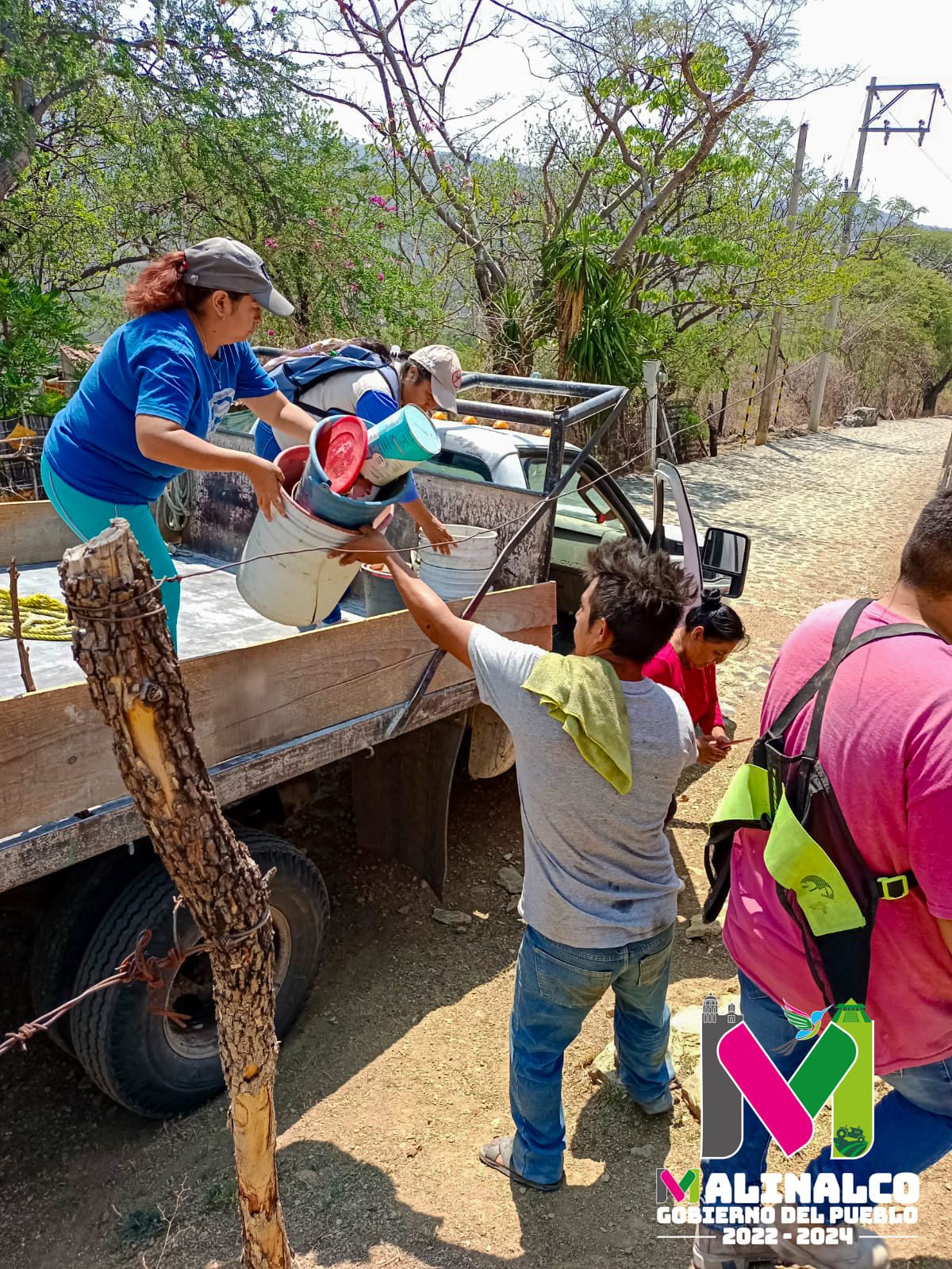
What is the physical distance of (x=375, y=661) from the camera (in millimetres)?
2730

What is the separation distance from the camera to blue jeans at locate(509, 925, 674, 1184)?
2.14 metres

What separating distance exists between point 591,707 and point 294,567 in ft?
3.21

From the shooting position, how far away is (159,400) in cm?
221

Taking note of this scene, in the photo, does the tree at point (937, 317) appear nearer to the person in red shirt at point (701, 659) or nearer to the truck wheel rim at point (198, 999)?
the person in red shirt at point (701, 659)

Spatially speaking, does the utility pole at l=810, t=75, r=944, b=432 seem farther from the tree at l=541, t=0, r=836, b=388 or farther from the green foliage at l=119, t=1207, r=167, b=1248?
the green foliage at l=119, t=1207, r=167, b=1248

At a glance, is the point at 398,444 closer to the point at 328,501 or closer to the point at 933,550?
the point at 328,501

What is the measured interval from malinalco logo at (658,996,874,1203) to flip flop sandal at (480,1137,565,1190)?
19.3 inches

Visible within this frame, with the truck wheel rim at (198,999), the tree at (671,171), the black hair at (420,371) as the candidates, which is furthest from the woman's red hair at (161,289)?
the tree at (671,171)

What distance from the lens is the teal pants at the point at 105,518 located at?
2.47m

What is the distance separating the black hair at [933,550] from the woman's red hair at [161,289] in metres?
1.92

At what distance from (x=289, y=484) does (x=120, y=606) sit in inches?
49.1

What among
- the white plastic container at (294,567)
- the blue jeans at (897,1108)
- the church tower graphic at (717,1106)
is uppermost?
the white plastic container at (294,567)

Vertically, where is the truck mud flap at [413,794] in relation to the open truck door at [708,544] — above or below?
below

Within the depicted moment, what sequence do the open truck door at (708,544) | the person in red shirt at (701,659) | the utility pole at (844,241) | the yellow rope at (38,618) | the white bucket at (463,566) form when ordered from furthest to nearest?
the utility pole at (844,241) < the open truck door at (708,544) < the yellow rope at (38,618) < the white bucket at (463,566) < the person in red shirt at (701,659)
